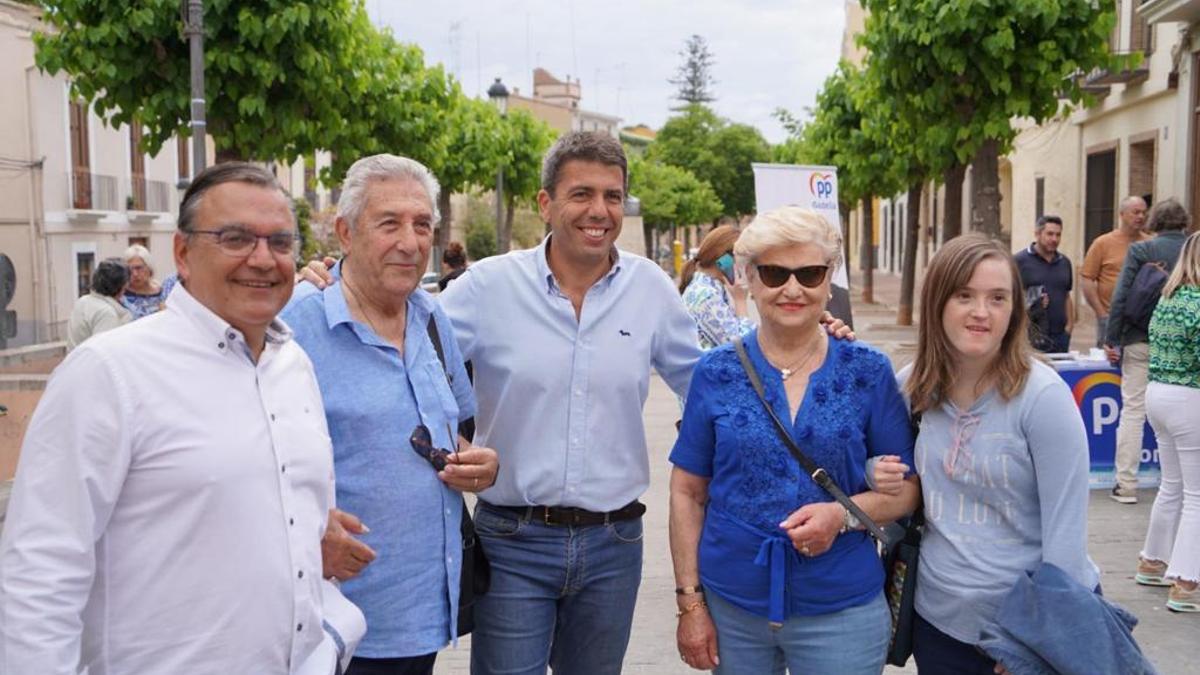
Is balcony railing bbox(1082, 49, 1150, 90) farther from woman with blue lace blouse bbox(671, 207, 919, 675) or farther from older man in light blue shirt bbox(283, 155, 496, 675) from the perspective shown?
older man in light blue shirt bbox(283, 155, 496, 675)

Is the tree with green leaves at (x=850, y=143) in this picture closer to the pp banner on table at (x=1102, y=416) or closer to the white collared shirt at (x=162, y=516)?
the pp banner on table at (x=1102, y=416)

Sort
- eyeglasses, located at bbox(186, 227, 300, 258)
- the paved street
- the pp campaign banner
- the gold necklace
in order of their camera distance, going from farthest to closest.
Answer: the pp campaign banner < the paved street < the gold necklace < eyeglasses, located at bbox(186, 227, 300, 258)

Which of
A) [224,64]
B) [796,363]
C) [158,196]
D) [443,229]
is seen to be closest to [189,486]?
[796,363]

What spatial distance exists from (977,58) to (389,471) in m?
10.6

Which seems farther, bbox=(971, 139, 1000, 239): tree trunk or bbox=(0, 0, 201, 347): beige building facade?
bbox=(0, 0, 201, 347): beige building facade

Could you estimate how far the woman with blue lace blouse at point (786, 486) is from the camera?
2756 millimetres

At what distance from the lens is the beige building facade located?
961 inches

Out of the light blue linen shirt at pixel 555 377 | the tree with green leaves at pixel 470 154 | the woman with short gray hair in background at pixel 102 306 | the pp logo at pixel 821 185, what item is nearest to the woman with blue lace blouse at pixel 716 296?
the light blue linen shirt at pixel 555 377

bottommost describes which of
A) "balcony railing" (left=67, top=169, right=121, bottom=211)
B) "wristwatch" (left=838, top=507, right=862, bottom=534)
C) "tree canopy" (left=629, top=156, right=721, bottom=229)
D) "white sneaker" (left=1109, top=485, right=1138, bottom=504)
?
"white sneaker" (left=1109, top=485, right=1138, bottom=504)

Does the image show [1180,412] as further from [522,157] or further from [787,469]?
[522,157]

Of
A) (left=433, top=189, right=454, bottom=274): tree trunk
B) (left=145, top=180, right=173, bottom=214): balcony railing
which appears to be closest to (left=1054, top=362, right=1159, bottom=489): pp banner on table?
(left=433, top=189, right=454, bottom=274): tree trunk

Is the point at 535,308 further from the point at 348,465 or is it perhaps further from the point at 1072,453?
the point at 1072,453

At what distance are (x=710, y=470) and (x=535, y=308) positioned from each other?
0.70 m

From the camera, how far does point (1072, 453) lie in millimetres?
2652
